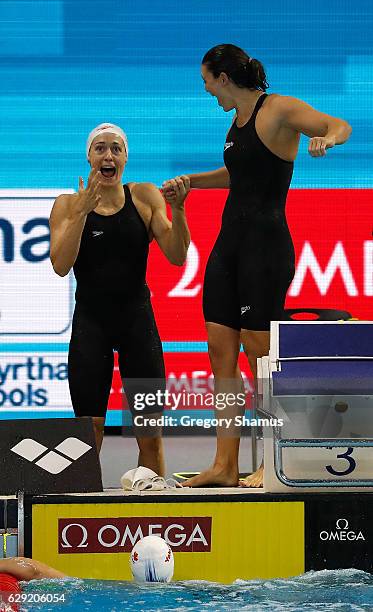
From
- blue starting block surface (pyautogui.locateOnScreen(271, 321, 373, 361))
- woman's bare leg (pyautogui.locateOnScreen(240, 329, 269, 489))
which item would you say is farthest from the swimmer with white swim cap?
blue starting block surface (pyautogui.locateOnScreen(271, 321, 373, 361))

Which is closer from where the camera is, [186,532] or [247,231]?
[186,532]

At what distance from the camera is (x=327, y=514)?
402 centimetres

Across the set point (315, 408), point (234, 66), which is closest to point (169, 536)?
point (315, 408)

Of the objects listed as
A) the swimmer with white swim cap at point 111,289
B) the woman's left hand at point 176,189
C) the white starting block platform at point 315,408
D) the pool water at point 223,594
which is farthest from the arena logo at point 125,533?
the woman's left hand at point 176,189

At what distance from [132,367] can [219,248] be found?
0.66 metres

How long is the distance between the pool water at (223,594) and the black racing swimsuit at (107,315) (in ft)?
3.52

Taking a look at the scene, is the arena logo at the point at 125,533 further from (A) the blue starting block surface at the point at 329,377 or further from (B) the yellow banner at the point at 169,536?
(A) the blue starting block surface at the point at 329,377

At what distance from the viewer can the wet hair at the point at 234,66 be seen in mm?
4477

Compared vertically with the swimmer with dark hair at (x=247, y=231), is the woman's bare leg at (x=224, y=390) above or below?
below

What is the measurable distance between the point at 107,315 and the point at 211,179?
2.28ft

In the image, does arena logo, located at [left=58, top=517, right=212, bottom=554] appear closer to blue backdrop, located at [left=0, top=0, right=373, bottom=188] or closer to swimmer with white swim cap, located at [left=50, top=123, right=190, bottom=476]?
swimmer with white swim cap, located at [left=50, top=123, right=190, bottom=476]

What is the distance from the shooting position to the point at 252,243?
444cm

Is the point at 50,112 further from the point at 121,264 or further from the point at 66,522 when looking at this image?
the point at 66,522

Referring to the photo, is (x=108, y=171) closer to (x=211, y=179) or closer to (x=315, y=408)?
(x=211, y=179)
